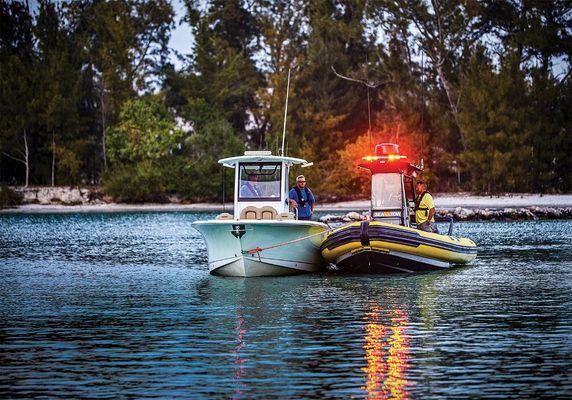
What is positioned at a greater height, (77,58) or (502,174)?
(77,58)

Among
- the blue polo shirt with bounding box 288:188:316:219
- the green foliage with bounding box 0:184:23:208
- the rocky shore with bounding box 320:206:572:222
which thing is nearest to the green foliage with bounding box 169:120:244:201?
the green foliage with bounding box 0:184:23:208

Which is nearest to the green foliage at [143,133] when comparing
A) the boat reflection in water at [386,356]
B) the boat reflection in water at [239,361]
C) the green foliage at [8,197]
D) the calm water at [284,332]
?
the green foliage at [8,197]

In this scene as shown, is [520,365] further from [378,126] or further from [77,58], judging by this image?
[77,58]

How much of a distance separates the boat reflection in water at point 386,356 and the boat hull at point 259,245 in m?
5.78

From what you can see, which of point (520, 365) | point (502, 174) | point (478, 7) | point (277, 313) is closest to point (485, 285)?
point (277, 313)

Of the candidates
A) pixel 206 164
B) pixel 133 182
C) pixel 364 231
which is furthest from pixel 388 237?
pixel 133 182

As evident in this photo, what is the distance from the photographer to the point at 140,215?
2680 inches

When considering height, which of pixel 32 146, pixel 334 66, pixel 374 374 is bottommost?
pixel 374 374

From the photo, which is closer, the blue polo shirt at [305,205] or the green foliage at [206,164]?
the blue polo shirt at [305,205]

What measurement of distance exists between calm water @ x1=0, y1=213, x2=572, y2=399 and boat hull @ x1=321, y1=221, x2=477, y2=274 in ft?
1.70

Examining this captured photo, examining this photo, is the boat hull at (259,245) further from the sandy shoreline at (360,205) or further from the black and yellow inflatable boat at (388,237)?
the sandy shoreline at (360,205)

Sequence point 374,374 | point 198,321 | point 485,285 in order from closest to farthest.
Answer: point 374,374 < point 198,321 < point 485,285

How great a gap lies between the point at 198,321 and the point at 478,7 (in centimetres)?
5435

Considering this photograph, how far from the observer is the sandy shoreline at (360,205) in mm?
64250
